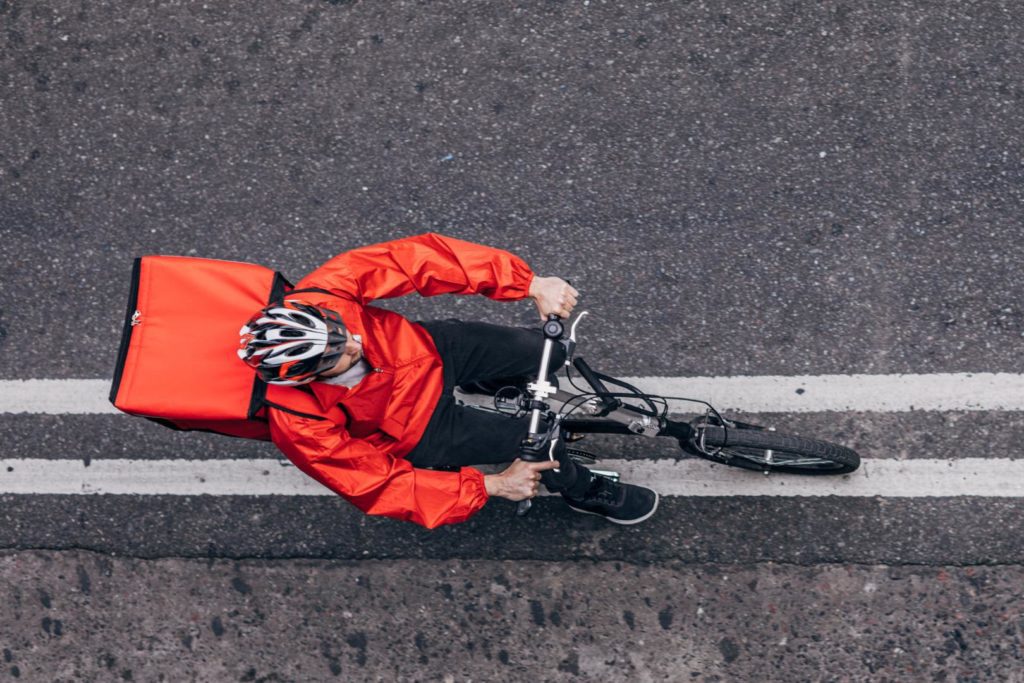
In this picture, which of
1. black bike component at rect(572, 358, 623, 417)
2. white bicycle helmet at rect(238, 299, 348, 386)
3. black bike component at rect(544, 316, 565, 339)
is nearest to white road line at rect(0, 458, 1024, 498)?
black bike component at rect(572, 358, 623, 417)

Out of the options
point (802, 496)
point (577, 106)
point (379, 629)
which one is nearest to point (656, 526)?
point (802, 496)

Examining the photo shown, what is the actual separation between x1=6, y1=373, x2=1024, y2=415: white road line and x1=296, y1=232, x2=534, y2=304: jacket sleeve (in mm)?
1418

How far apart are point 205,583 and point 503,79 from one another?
3.49 m

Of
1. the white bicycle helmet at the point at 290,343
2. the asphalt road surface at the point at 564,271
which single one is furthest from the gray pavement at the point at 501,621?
the white bicycle helmet at the point at 290,343

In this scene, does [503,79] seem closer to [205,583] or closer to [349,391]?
[349,391]

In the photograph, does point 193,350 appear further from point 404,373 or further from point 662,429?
point 662,429

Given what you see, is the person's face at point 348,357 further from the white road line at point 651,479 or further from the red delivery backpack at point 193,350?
the white road line at point 651,479

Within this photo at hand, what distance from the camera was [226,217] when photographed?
5301 mm

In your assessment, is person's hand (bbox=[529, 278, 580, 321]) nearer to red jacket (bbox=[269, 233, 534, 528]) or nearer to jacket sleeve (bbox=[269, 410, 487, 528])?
red jacket (bbox=[269, 233, 534, 528])

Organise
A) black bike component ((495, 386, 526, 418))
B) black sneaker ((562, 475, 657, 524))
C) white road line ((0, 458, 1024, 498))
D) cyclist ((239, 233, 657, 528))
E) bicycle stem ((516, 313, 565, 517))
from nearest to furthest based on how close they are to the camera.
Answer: cyclist ((239, 233, 657, 528)), bicycle stem ((516, 313, 565, 517)), black bike component ((495, 386, 526, 418)), black sneaker ((562, 475, 657, 524)), white road line ((0, 458, 1024, 498))

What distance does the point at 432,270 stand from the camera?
12.4 ft

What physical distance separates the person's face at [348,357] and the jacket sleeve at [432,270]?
30 centimetres

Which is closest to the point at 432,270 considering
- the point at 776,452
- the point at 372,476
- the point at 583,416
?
the point at 372,476

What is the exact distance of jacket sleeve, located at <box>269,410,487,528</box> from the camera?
346cm
